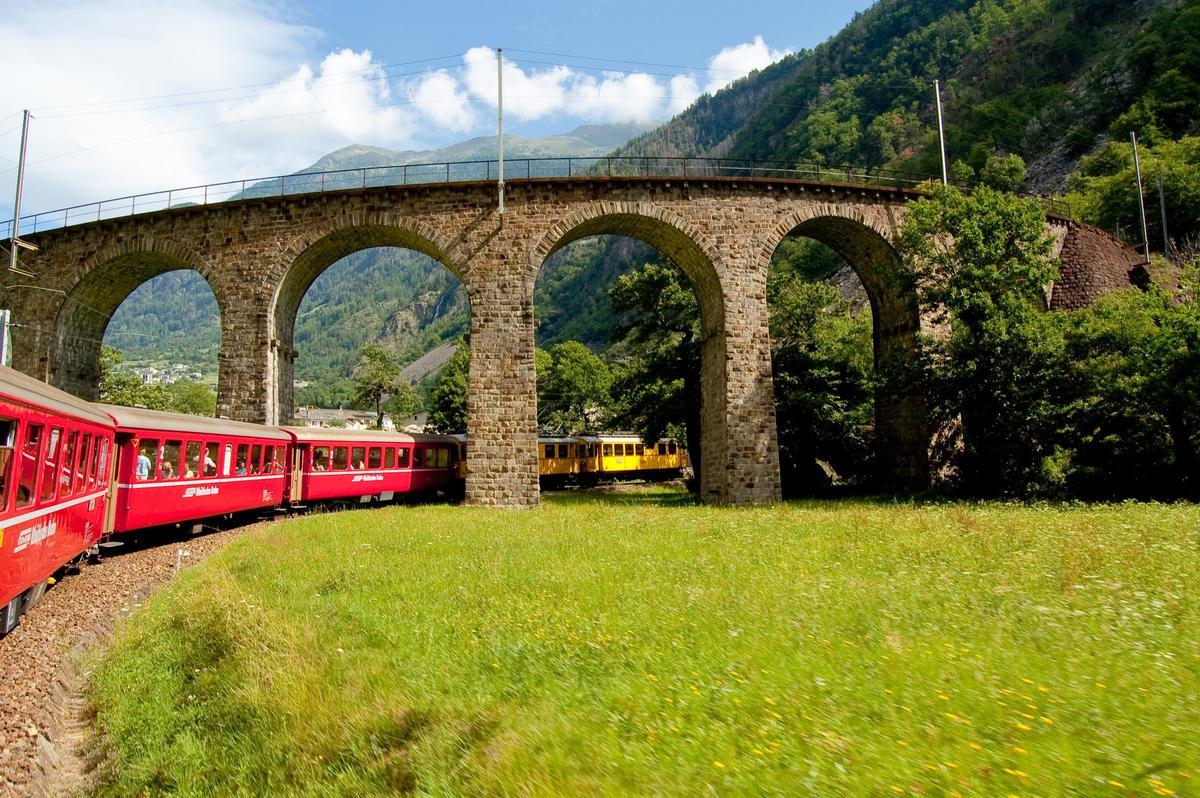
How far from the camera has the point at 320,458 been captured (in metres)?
20.5

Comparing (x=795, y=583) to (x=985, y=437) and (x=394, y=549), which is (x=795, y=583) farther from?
(x=985, y=437)

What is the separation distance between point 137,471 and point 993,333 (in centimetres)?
2028

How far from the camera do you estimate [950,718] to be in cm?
379

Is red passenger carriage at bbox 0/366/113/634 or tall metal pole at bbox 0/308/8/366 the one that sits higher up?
tall metal pole at bbox 0/308/8/366

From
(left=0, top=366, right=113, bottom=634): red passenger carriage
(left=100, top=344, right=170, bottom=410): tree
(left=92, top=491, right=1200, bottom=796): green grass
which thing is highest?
(left=100, top=344, right=170, bottom=410): tree

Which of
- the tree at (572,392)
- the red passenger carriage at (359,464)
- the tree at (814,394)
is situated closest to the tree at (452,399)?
the tree at (572,392)

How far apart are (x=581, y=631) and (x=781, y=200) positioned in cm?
2047

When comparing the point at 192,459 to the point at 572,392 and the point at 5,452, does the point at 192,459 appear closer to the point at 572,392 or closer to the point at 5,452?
the point at 5,452

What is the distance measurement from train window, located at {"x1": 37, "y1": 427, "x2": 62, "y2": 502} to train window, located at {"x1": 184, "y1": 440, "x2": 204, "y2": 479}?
5824 mm

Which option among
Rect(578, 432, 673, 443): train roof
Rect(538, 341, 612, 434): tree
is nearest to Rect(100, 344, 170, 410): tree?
Rect(538, 341, 612, 434): tree

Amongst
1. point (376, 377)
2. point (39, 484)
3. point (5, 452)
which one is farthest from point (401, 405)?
point (5, 452)

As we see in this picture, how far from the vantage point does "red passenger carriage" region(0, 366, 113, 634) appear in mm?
6715

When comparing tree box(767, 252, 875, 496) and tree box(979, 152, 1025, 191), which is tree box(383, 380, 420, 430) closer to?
tree box(767, 252, 875, 496)

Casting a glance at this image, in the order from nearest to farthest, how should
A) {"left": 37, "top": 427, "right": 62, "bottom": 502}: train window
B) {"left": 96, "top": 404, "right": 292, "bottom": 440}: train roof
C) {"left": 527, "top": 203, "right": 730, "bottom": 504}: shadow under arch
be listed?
{"left": 37, "top": 427, "right": 62, "bottom": 502}: train window
{"left": 96, "top": 404, "right": 292, "bottom": 440}: train roof
{"left": 527, "top": 203, "right": 730, "bottom": 504}: shadow under arch
